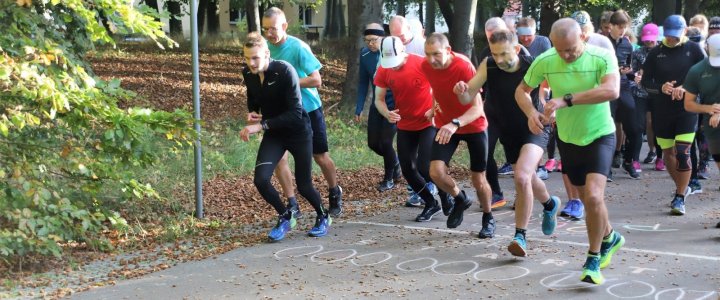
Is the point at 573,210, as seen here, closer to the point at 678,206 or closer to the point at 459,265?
the point at 678,206

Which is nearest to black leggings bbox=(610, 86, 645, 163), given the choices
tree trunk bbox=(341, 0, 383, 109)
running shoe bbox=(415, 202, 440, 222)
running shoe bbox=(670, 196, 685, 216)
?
running shoe bbox=(670, 196, 685, 216)

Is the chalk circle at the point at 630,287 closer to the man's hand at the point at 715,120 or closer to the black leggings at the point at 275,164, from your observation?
the man's hand at the point at 715,120

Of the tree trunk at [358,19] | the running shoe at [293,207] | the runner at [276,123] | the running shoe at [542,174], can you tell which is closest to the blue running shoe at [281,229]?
the runner at [276,123]

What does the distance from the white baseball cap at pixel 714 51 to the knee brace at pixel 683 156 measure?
1228 millimetres

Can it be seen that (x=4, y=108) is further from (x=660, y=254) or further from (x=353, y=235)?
(x=660, y=254)

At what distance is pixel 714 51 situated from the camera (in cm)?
757

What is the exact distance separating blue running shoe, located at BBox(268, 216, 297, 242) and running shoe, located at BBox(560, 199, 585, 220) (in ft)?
8.23

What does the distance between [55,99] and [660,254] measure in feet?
14.4

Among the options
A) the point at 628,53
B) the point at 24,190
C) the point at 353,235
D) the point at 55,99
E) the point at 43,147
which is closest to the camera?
the point at 55,99

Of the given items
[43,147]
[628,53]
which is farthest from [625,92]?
[43,147]

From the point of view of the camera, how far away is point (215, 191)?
32.3 ft

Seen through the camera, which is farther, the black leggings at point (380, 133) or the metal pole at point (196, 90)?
the black leggings at point (380, 133)

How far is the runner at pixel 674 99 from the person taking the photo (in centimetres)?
855

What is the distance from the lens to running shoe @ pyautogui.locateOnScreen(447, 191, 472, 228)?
7609 mm
